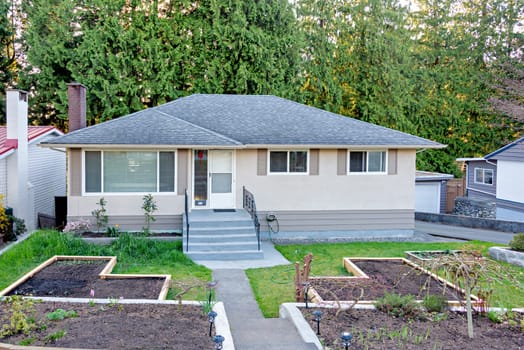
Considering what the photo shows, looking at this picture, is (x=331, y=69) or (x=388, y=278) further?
(x=331, y=69)

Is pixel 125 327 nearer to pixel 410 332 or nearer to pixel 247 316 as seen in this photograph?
pixel 247 316

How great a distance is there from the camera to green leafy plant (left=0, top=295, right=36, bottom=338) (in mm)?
5551

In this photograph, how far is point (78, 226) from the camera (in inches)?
479

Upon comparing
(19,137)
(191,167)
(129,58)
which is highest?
(129,58)

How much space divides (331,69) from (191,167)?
17118 mm

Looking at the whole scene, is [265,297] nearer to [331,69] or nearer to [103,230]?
[103,230]

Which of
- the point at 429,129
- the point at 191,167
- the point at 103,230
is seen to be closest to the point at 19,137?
the point at 103,230

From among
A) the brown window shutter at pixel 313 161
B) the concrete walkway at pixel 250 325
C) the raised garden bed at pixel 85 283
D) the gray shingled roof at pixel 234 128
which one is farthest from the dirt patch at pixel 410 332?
the brown window shutter at pixel 313 161

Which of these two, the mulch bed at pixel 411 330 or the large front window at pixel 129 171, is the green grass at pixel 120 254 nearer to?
the large front window at pixel 129 171

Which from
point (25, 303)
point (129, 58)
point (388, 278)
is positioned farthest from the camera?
point (129, 58)

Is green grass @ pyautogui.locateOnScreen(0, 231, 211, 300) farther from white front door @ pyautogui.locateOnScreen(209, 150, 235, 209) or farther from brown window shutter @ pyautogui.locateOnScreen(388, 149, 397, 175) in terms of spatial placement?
brown window shutter @ pyautogui.locateOnScreen(388, 149, 397, 175)

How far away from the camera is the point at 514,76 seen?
2747 centimetres

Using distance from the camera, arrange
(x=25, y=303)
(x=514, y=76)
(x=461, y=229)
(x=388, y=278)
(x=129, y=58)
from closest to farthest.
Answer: (x=25, y=303)
(x=388, y=278)
(x=461, y=229)
(x=129, y=58)
(x=514, y=76)

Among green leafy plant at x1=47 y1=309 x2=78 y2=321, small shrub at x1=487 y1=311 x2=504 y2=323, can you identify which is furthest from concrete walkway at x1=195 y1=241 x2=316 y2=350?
small shrub at x1=487 y1=311 x2=504 y2=323
